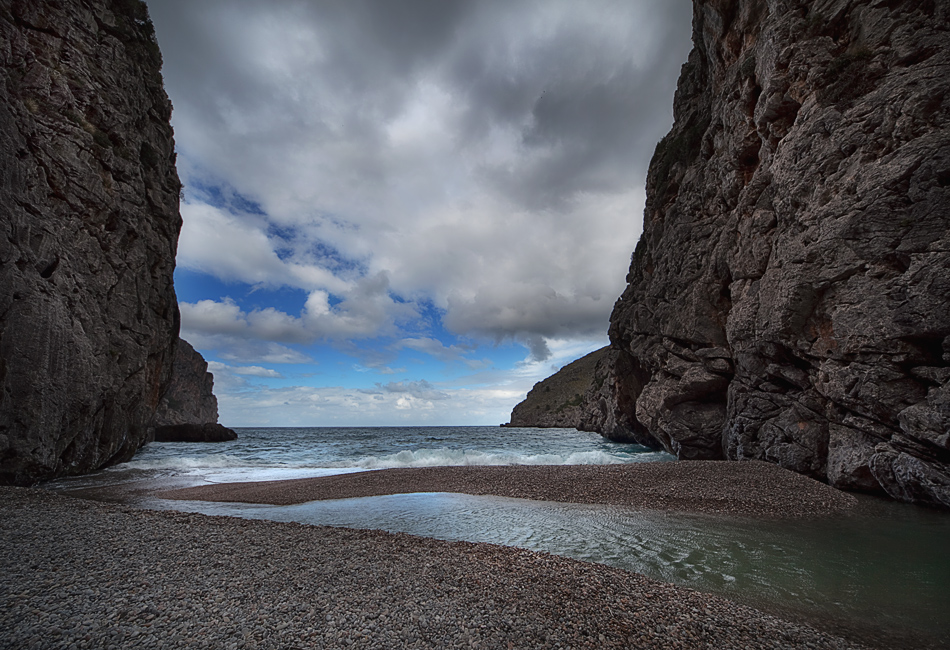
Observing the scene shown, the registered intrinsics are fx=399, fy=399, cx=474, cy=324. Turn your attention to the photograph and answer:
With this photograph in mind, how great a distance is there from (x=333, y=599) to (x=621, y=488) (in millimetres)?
12630

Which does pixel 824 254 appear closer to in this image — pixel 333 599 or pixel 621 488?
pixel 621 488

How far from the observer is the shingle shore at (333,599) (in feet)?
14.7

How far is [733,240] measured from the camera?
23.9 m

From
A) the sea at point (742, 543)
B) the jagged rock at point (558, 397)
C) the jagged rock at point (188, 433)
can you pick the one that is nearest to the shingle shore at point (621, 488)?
the sea at point (742, 543)

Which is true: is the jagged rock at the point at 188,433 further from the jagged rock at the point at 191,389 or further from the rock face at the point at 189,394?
the jagged rock at the point at 191,389

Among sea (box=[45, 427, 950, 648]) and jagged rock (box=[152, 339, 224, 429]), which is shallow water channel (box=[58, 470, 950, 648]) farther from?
jagged rock (box=[152, 339, 224, 429])

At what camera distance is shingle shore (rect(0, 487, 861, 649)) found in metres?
4.47

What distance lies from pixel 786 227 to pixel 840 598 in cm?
1719

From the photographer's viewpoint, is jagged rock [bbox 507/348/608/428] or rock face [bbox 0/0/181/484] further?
jagged rock [bbox 507/348/608/428]

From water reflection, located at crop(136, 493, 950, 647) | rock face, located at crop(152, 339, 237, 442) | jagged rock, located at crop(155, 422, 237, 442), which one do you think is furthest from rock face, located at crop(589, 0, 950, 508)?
rock face, located at crop(152, 339, 237, 442)

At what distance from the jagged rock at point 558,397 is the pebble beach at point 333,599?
118189 mm

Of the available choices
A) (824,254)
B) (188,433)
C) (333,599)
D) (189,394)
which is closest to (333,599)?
(333,599)

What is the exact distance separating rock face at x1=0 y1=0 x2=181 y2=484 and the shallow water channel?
228 inches

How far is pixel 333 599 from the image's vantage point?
533 cm
